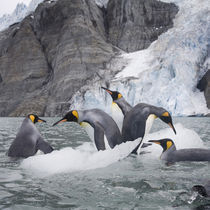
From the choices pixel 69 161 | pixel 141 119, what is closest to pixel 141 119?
pixel 141 119

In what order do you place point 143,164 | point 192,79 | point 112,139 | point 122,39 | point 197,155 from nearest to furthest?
point 143,164 → point 197,155 → point 112,139 → point 192,79 → point 122,39

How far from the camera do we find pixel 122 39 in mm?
46094

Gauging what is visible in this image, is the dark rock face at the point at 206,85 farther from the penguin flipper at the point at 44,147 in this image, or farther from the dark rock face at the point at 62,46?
the penguin flipper at the point at 44,147

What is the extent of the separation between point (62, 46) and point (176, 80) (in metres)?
21.7

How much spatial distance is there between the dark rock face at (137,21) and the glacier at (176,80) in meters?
13.0

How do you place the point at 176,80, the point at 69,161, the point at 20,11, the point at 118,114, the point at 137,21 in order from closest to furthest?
the point at 69,161
the point at 118,114
the point at 176,80
the point at 137,21
the point at 20,11

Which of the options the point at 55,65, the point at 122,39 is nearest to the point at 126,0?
the point at 122,39

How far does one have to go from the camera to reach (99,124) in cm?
435

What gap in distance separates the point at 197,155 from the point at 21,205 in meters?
2.77

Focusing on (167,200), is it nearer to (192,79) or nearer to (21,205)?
(21,205)

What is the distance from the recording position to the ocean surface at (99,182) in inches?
80.1

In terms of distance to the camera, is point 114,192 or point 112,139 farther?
point 112,139

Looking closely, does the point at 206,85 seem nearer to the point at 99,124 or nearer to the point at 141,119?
the point at 141,119

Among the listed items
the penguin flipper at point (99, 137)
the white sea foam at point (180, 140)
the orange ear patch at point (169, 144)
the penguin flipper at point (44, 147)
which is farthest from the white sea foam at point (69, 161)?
the white sea foam at point (180, 140)
